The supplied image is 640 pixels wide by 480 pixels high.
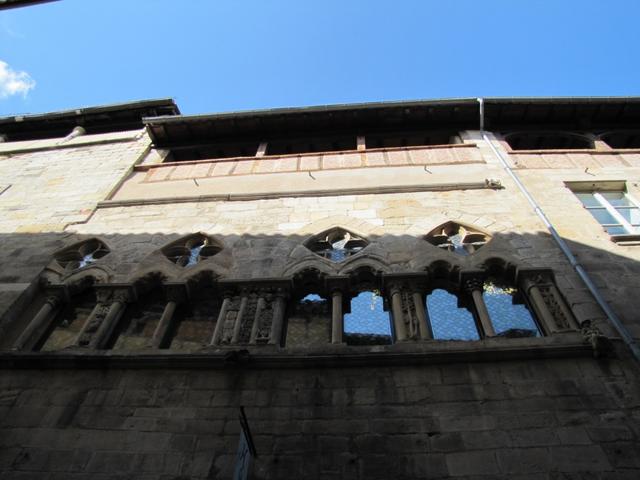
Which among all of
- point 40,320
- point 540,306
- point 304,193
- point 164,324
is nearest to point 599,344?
point 540,306

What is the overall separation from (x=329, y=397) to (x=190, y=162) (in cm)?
674

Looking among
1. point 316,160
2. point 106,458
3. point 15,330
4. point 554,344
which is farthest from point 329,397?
point 316,160

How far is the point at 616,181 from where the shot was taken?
26.6 feet

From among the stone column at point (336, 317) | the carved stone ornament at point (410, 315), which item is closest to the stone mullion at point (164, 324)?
the stone column at point (336, 317)

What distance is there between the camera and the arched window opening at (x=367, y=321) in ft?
17.6

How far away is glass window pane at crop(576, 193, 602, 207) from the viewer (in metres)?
7.80

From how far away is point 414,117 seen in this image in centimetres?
1032

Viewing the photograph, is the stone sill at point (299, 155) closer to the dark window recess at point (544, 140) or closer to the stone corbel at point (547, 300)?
the dark window recess at point (544, 140)

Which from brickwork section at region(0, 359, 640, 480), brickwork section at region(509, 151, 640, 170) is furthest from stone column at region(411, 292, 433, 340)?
brickwork section at region(509, 151, 640, 170)

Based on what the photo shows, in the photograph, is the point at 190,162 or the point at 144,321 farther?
the point at 190,162

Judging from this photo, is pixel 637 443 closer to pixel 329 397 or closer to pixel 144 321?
pixel 329 397

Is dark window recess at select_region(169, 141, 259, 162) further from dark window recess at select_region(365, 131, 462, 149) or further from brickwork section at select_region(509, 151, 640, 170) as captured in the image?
brickwork section at select_region(509, 151, 640, 170)

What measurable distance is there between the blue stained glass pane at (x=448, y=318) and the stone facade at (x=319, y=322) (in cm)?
4

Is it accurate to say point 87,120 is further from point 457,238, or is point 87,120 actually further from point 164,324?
point 457,238
